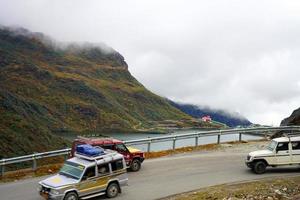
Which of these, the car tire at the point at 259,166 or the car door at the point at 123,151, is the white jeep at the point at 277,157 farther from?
the car door at the point at 123,151

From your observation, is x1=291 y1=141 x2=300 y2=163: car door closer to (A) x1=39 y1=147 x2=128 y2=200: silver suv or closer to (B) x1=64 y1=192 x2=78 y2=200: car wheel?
(A) x1=39 y1=147 x2=128 y2=200: silver suv

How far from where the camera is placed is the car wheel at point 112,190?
20094 mm

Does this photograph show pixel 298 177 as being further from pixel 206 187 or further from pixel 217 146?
pixel 217 146

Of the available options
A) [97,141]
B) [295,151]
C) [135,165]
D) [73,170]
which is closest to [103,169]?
[73,170]

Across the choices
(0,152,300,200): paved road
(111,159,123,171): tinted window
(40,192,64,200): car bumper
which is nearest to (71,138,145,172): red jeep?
(0,152,300,200): paved road

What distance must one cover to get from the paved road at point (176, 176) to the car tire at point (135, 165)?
374 millimetres

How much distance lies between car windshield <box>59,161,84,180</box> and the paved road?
1.67 meters

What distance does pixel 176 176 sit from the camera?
2417cm

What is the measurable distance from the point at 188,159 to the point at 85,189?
11.0 meters

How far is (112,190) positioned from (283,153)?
32.0ft

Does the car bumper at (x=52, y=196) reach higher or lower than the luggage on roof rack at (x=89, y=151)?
lower

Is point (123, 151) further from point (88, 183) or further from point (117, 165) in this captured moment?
point (88, 183)

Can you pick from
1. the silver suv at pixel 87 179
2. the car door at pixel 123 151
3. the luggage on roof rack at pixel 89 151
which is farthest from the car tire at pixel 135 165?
the luggage on roof rack at pixel 89 151

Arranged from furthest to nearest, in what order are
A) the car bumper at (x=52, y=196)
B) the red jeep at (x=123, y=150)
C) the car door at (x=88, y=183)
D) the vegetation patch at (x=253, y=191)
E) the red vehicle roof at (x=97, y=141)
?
the red jeep at (x=123, y=150) → the red vehicle roof at (x=97, y=141) → the car door at (x=88, y=183) → the vegetation patch at (x=253, y=191) → the car bumper at (x=52, y=196)
